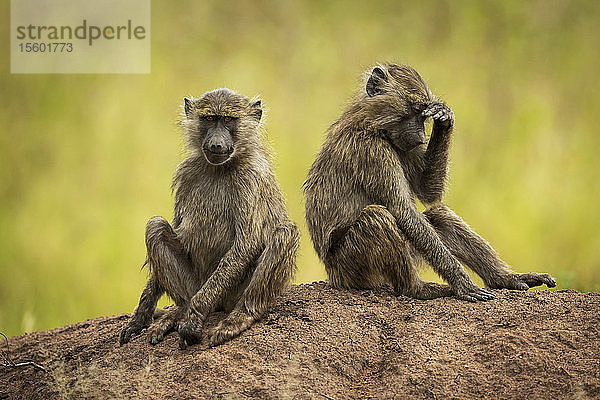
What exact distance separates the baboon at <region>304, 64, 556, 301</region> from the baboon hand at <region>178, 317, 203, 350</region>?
1597 mm

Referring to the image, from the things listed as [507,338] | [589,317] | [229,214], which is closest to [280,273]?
[229,214]

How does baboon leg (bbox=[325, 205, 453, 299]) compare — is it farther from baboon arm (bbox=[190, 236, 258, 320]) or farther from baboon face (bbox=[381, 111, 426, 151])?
baboon arm (bbox=[190, 236, 258, 320])

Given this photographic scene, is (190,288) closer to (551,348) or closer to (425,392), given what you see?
(425,392)

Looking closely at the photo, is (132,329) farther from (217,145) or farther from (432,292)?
(432,292)

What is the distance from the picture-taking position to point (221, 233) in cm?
619

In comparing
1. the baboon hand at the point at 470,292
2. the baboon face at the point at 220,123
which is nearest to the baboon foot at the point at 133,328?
the baboon face at the point at 220,123

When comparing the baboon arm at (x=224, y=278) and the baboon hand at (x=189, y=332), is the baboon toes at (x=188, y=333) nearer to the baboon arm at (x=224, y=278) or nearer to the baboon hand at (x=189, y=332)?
the baboon hand at (x=189, y=332)

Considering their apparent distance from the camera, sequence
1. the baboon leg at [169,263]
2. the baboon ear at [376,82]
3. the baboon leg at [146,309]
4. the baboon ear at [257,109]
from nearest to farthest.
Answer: the baboon leg at [169,263] → the baboon leg at [146,309] → the baboon ear at [257,109] → the baboon ear at [376,82]

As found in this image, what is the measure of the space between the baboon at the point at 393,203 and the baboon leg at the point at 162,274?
1.38m

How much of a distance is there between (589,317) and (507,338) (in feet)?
2.52

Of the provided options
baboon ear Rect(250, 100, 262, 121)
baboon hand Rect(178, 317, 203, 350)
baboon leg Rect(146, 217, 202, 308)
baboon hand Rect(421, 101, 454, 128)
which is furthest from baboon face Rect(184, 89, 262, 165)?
baboon hand Rect(421, 101, 454, 128)

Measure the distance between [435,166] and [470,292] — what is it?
1322mm

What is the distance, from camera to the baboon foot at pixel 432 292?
6.49 meters

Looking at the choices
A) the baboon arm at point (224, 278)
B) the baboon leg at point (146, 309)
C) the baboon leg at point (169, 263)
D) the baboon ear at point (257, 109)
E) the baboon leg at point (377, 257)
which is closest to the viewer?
the baboon arm at point (224, 278)
